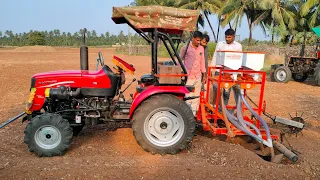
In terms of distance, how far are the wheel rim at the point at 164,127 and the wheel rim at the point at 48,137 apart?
3.86 feet

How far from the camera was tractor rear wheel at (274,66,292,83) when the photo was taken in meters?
13.5

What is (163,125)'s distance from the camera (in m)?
4.47

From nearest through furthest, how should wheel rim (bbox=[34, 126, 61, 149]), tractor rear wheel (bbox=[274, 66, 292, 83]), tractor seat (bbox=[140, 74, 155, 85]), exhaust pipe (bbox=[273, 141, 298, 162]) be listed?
1. exhaust pipe (bbox=[273, 141, 298, 162])
2. wheel rim (bbox=[34, 126, 61, 149])
3. tractor seat (bbox=[140, 74, 155, 85])
4. tractor rear wheel (bbox=[274, 66, 292, 83])

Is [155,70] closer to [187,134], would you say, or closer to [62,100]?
[187,134]

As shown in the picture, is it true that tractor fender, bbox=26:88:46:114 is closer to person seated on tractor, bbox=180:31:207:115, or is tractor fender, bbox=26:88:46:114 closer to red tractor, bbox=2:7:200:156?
red tractor, bbox=2:7:200:156

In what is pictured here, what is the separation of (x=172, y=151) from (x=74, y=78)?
5.61 feet

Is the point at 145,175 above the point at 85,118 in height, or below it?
below

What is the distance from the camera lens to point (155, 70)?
4562 millimetres

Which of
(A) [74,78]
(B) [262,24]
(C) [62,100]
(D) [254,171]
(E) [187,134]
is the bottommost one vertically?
(D) [254,171]

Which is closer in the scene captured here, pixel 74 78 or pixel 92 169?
pixel 92 169

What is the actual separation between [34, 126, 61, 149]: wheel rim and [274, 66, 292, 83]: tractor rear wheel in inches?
448

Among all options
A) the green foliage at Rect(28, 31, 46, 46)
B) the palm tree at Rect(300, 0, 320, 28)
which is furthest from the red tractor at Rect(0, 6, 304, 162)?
the green foliage at Rect(28, 31, 46, 46)

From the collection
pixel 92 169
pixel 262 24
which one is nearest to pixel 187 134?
pixel 92 169

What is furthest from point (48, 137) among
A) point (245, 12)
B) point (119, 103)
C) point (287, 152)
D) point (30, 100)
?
point (245, 12)
